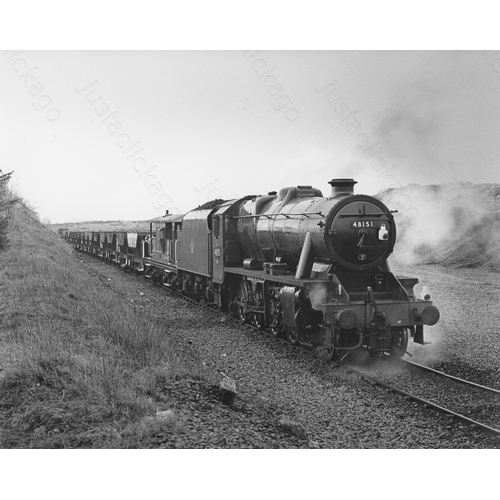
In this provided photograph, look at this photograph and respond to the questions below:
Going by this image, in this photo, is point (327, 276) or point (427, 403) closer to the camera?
point (427, 403)

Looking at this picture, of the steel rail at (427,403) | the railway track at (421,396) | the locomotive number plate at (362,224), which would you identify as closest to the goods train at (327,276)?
the locomotive number plate at (362,224)

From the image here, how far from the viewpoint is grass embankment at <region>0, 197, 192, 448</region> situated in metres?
5.54

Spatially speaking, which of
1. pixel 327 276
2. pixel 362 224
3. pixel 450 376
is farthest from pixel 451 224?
pixel 450 376

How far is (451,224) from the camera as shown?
94.8 feet

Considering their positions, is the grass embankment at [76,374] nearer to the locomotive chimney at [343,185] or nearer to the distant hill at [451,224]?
the locomotive chimney at [343,185]

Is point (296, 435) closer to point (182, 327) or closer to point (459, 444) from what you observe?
point (459, 444)

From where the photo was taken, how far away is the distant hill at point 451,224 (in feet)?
83.6

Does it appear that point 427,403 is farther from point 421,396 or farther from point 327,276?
point 327,276

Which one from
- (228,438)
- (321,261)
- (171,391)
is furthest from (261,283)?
(228,438)

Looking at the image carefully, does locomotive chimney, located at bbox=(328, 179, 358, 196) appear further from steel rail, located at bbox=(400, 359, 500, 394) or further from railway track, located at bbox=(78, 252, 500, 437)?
steel rail, located at bbox=(400, 359, 500, 394)

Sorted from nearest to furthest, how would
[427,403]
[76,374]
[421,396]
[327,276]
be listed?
[76,374]
[427,403]
[421,396]
[327,276]

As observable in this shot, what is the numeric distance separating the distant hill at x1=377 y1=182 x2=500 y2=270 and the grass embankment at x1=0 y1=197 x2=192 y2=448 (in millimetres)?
17625

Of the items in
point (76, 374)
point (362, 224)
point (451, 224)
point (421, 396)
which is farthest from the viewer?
point (451, 224)

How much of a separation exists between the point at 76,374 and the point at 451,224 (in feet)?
85.1
